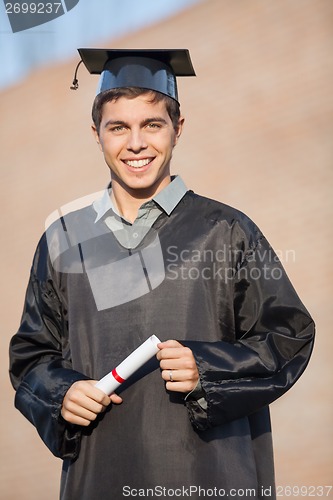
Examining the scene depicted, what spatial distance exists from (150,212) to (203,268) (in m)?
0.18

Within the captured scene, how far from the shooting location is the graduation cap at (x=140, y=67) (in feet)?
6.57

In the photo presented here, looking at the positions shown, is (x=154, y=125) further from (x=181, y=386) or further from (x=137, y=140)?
(x=181, y=386)

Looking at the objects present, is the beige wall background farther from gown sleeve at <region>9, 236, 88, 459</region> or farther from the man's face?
the man's face

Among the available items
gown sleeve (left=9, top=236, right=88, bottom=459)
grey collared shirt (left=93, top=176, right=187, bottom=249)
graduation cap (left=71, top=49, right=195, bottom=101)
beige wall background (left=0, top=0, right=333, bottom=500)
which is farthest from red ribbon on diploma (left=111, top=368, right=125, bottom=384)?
beige wall background (left=0, top=0, right=333, bottom=500)

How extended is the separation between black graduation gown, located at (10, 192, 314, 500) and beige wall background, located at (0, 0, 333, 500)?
1787 millimetres

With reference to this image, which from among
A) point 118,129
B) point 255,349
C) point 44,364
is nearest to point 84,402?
point 44,364

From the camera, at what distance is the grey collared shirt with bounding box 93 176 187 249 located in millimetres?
1982

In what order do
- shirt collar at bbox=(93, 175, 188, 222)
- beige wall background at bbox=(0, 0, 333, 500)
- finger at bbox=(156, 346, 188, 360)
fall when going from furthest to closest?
beige wall background at bbox=(0, 0, 333, 500)
shirt collar at bbox=(93, 175, 188, 222)
finger at bbox=(156, 346, 188, 360)

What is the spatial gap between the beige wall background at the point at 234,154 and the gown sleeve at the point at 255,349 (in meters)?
1.78

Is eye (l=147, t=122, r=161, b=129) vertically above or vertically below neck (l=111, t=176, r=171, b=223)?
above

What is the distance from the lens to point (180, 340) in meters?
1.83

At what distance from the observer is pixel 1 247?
461 cm

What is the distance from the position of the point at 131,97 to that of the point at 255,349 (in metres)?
0.60

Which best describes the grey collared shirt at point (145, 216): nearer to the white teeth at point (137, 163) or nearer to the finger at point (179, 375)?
the white teeth at point (137, 163)
